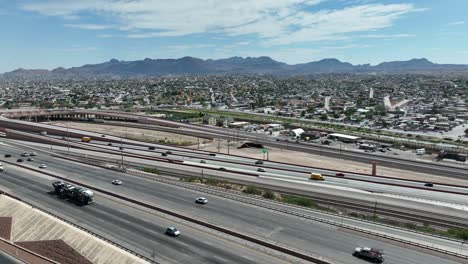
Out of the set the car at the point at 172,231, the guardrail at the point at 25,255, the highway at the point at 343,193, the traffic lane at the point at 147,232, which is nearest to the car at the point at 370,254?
the traffic lane at the point at 147,232

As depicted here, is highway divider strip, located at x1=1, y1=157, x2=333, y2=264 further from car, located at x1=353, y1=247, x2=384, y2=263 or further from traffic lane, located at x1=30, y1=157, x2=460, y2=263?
car, located at x1=353, y1=247, x2=384, y2=263

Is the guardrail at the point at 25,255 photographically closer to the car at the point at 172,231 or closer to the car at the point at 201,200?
the car at the point at 172,231

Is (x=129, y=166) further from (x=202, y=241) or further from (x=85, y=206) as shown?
(x=202, y=241)

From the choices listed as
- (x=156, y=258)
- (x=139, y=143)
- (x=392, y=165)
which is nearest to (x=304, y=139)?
(x=392, y=165)

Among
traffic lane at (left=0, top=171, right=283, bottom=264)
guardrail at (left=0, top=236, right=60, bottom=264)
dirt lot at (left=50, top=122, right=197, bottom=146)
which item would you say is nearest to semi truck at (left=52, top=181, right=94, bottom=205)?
traffic lane at (left=0, top=171, right=283, bottom=264)

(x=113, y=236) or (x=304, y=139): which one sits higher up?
(x=113, y=236)

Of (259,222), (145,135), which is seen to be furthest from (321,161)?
(145,135)

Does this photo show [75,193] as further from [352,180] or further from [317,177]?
[352,180]
